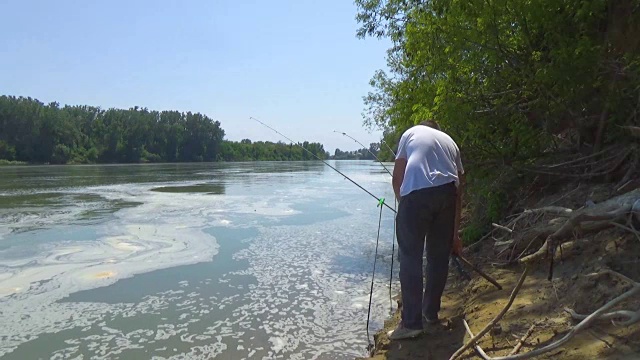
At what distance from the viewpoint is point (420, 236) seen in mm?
3779

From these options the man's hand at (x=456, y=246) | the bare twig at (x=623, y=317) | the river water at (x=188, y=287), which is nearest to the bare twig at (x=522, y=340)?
the bare twig at (x=623, y=317)

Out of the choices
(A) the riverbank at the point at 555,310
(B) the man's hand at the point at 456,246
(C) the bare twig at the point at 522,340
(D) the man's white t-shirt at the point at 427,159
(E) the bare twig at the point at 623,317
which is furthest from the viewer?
(B) the man's hand at the point at 456,246

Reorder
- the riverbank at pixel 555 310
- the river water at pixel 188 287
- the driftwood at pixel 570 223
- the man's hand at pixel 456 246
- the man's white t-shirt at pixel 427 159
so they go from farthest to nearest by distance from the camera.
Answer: the river water at pixel 188 287 → the man's hand at pixel 456 246 → the driftwood at pixel 570 223 → the man's white t-shirt at pixel 427 159 → the riverbank at pixel 555 310

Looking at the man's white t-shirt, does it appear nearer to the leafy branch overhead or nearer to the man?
the man

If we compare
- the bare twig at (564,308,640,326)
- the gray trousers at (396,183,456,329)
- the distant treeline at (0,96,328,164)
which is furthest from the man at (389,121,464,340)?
the distant treeline at (0,96,328,164)

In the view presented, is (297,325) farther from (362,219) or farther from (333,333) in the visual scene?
(362,219)

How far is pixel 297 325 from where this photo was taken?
17.2 ft

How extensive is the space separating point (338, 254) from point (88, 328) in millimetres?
4799

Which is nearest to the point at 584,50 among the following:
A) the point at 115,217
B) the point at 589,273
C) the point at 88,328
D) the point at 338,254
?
the point at 589,273

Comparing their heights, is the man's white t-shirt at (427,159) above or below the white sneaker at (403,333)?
above

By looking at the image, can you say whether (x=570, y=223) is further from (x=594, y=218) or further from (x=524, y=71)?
(x=524, y=71)

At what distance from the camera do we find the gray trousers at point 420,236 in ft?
12.1

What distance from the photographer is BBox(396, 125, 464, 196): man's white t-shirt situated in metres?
3.68

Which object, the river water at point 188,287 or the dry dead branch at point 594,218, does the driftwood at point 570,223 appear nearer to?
the dry dead branch at point 594,218
